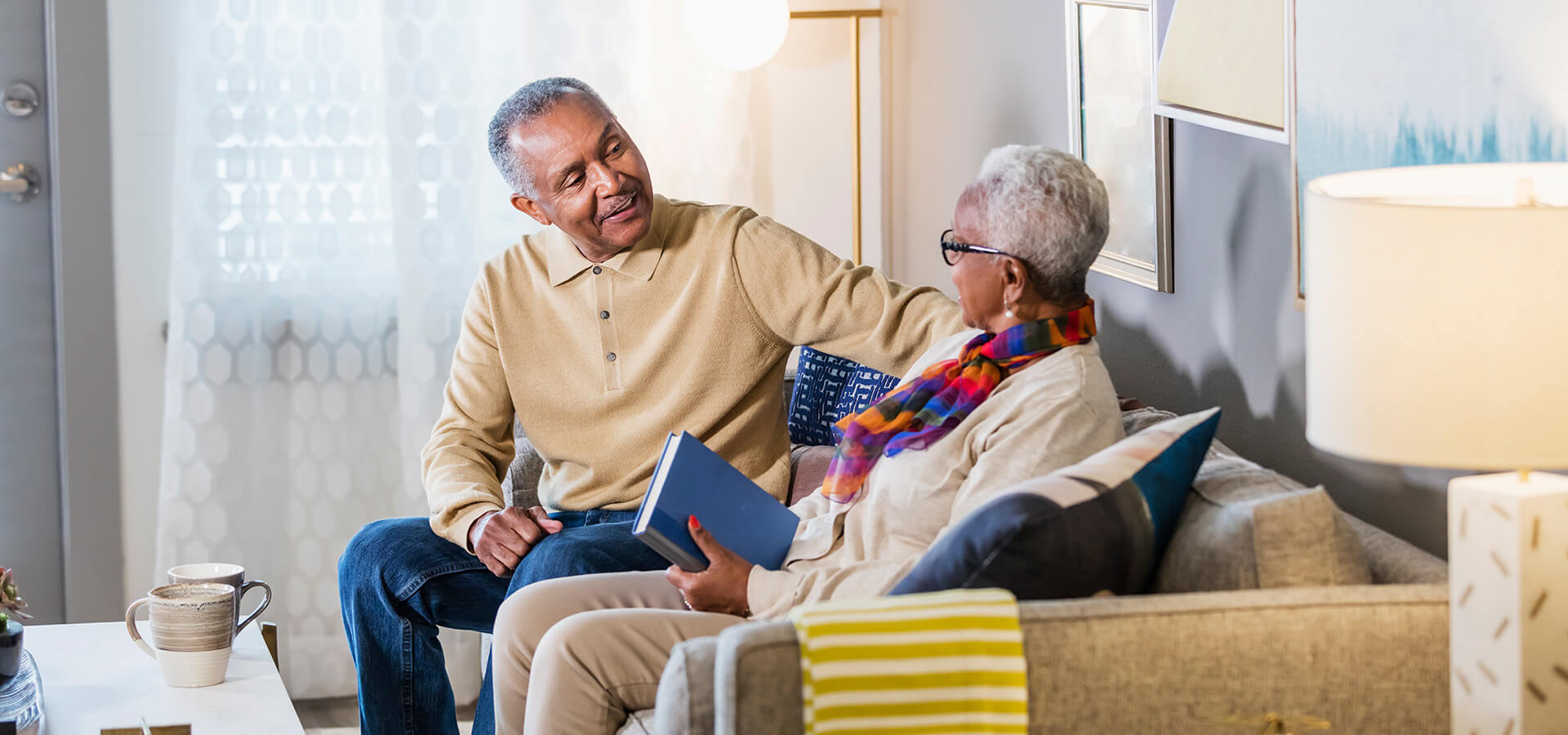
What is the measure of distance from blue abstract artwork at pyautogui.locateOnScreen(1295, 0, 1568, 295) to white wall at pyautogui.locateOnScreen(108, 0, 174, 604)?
2589 mm

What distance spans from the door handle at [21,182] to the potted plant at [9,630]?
1.78 metres

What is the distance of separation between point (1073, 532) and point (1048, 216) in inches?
20.1

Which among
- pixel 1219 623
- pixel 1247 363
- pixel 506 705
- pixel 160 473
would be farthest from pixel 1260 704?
pixel 160 473

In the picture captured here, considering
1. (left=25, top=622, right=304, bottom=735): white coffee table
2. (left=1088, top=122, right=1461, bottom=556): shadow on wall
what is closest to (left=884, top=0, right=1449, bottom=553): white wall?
(left=1088, top=122, right=1461, bottom=556): shadow on wall

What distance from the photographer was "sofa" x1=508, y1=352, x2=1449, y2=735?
1.20m

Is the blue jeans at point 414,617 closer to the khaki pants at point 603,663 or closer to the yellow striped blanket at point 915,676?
the khaki pants at point 603,663

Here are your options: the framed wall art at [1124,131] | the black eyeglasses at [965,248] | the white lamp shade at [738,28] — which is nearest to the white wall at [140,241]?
the white lamp shade at [738,28]

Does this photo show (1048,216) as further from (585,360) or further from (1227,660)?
(585,360)

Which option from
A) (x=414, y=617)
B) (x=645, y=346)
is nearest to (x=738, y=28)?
(x=645, y=346)

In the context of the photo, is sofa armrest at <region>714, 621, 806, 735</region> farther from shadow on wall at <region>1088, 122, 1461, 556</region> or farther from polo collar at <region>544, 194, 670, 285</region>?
polo collar at <region>544, 194, 670, 285</region>

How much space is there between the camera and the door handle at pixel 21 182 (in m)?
3.27

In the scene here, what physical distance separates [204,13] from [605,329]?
1.53 meters

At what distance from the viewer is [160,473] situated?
132 inches

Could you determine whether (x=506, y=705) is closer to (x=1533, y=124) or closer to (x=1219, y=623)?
(x=1219, y=623)
